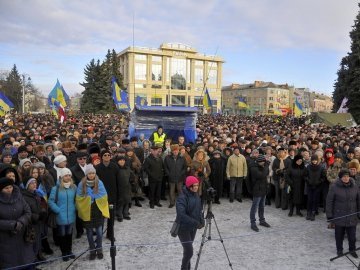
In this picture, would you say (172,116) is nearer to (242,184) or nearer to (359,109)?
(242,184)

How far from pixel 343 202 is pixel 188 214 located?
3.10 m

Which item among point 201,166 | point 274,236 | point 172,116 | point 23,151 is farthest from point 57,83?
point 274,236

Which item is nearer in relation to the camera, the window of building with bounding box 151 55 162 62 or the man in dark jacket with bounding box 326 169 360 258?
the man in dark jacket with bounding box 326 169 360 258

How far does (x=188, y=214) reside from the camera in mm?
4961

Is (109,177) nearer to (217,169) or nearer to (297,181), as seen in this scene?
(217,169)

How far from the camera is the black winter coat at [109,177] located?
23.0 ft

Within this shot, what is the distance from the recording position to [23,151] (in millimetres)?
7867

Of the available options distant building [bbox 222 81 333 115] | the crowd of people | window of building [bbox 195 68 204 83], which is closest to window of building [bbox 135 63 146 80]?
window of building [bbox 195 68 204 83]

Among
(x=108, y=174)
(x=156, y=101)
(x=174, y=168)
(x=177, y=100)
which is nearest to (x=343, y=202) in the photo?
(x=174, y=168)

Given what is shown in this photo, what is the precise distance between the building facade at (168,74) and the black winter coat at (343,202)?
73926 mm

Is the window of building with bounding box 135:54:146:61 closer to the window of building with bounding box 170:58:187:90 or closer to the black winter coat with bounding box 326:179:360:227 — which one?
the window of building with bounding box 170:58:187:90

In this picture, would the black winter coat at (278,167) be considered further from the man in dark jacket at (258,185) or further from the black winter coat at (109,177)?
the black winter coat at (109,177)

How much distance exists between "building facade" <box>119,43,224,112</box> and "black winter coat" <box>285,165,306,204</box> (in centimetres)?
7174

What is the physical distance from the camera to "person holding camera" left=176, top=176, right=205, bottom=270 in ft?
15.9
